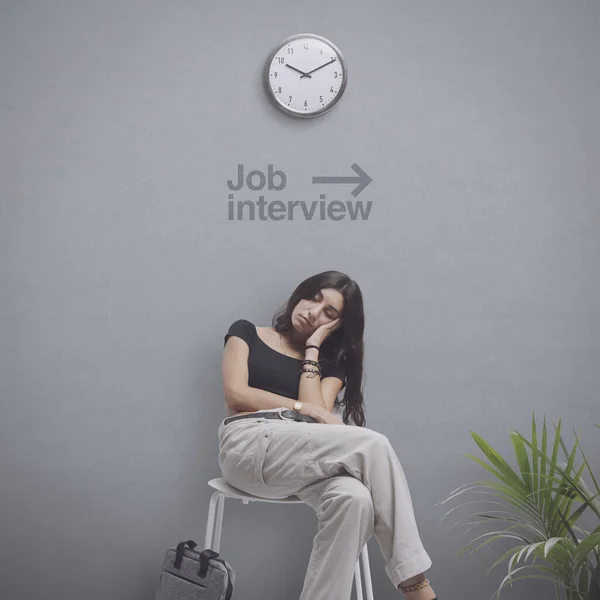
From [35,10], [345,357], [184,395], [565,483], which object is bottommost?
[565,483]

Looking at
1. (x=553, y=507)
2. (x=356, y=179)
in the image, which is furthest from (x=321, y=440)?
(x=356, y=179)

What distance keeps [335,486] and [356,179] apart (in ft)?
3.56

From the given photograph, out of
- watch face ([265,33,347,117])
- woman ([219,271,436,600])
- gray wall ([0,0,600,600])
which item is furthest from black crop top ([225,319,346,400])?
watch face ([265,33,347,117])

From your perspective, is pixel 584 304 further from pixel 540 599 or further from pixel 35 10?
pixel 35 10

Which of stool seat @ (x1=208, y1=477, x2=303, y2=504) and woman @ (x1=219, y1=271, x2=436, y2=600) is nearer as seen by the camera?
woman @ (x1=219, y1=271, x2=436, y2=600)

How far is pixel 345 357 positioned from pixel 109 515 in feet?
2.95

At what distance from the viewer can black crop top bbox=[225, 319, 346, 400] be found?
2.09m

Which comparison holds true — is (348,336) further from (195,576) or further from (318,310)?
(195,576)

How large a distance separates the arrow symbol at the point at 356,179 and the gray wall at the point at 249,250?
0.03m

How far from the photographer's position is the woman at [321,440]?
5.34 feet

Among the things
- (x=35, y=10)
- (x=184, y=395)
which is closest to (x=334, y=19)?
(x=35, y=10)

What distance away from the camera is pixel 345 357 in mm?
2199

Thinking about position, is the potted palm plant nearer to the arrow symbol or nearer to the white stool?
the white stool

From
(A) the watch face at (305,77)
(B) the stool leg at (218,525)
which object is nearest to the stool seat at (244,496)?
(B) the stool leg at (218,525)
